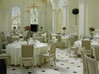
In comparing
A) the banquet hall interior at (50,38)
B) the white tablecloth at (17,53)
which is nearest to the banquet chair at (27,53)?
the banquet hall interior at (50,38)

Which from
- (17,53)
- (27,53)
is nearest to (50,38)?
(17,53)

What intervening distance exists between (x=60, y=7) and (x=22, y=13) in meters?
5.04

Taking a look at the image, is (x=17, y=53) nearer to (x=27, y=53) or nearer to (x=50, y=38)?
(x=27, y=53)

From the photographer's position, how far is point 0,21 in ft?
56.7

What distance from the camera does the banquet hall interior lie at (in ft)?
18.5

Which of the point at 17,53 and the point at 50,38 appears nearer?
the point at 17,53

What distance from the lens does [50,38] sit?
43.7 ft

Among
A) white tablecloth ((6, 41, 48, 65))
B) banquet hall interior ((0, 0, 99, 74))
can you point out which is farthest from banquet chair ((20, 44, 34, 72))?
white tablecloth ((6, 41, 48, 65))

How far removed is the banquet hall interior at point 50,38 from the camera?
564 cm

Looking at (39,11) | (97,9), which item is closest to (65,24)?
(97,9)

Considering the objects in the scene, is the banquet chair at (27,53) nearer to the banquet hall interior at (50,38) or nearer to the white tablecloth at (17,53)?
the banquet hall interior at (50,38)

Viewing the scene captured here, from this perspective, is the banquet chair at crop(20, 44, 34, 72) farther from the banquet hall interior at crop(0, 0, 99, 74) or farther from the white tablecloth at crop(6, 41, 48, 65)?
the white tablecloth at crop(6, 41, 48, 65)

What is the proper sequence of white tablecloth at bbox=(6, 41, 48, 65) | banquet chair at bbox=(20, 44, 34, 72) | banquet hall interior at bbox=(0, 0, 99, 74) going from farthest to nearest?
1. white tablecloth at bbox=(6, 41, 48, 65)
2. banquet hall interior at bbox=(0, 0, 99, 74)
3. banquet chair at bbox=(20, 44, 34, 72)

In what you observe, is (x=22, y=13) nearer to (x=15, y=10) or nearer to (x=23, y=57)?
(x=15, y=10)
